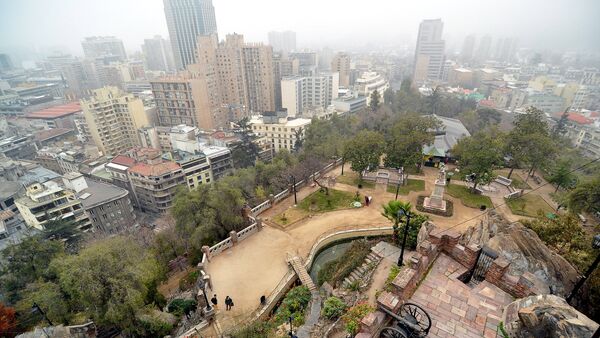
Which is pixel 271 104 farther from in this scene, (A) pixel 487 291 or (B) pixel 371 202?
(A) pixel 487 291

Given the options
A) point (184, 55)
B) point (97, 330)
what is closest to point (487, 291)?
point (97, 330)

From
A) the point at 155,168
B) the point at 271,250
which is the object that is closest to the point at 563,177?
the point at 271,250

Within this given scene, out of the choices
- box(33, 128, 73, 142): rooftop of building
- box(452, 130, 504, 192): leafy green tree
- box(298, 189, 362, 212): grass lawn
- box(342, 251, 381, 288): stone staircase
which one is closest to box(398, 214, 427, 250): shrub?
box(342, 251, 381, 288): stone staircase

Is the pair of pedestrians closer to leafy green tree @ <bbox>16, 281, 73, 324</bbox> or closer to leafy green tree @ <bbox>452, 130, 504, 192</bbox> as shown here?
leafy green tree @ <bbox>16, 281, 73, 324</bbox>

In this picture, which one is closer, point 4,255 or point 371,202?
point 4,255

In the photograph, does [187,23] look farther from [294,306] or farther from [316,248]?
[294,306]

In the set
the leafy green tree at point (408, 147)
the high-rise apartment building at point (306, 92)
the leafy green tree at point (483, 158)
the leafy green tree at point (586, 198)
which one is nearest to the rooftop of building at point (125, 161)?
the leafy green tree at point (408, 147)

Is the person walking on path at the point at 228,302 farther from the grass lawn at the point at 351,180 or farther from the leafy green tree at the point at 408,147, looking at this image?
the leafy green tree at the point at 408,147
